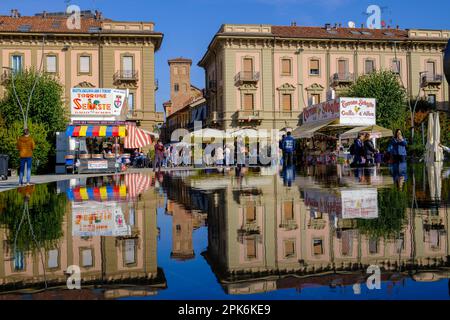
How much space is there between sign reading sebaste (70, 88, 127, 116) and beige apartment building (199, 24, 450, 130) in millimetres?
22031

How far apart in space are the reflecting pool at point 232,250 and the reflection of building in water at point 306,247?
0.01m


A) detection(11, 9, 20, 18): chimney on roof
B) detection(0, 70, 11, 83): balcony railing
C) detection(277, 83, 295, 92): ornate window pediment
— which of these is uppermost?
detection(11, 9, 20, 18): chimney on roof

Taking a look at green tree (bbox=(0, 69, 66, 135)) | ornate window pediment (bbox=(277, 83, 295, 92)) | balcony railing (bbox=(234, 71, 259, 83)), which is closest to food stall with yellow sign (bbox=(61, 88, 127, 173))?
green tree (bbox=(0, 69, 66, 135))

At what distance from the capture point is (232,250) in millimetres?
4613

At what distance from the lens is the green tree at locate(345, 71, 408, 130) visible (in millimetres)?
44375

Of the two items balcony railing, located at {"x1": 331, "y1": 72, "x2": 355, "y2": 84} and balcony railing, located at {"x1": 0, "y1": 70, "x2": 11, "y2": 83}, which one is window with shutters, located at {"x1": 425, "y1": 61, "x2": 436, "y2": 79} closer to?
balcony railing, located at {"x1": 331, "y1": 72, "x2": 355, "y2": 84}

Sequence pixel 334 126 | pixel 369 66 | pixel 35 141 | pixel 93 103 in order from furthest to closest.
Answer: pixel 369 66 → pixel 334 126 → pixel 93 103 → pixel 35 141

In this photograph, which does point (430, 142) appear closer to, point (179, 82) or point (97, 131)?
point (97, 131)

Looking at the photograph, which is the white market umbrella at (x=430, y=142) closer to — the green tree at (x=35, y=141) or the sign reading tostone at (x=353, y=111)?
the sign reading tostone at (x=353, y=111)

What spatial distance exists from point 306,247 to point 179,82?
85.0 metres

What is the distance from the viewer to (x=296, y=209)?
7.22m

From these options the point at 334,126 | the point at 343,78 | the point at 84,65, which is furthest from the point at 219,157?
the point at 343,78

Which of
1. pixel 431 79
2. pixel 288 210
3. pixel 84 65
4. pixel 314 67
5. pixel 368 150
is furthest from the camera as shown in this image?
pixel 431 79

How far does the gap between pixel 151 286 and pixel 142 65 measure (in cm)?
4205
